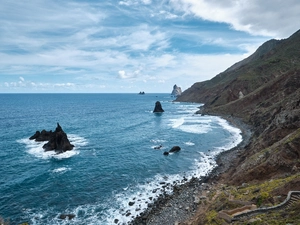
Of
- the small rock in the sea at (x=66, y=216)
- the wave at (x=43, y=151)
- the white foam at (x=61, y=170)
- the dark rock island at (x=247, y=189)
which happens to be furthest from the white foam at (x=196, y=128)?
the small rock in the sea at (x=66, y=216)

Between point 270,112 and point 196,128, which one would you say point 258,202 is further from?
point 196,128

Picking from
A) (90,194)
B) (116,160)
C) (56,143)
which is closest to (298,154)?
(90,194)

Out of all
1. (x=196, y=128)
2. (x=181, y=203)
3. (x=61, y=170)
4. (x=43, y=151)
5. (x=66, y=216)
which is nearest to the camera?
(x=66, y=216)

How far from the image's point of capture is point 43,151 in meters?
62.8

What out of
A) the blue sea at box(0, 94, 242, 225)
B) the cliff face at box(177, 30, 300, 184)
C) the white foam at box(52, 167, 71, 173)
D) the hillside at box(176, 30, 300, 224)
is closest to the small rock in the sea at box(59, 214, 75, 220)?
the blue sea at box(0, 94, 242, 225)

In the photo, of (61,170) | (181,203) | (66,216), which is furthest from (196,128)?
(66,216)

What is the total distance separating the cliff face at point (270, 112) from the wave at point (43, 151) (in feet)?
136

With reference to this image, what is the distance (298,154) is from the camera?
35031mm

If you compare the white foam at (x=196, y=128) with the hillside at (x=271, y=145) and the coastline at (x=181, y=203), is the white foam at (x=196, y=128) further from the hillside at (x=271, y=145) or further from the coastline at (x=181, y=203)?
the coastline at (x=181, y=203)

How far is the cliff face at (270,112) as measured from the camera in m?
35.7

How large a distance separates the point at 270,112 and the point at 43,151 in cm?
7178

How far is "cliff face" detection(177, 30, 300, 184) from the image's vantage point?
3572cm

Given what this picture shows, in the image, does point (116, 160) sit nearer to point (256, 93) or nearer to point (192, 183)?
point (192, 183)

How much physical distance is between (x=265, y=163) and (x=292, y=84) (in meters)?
67.7
